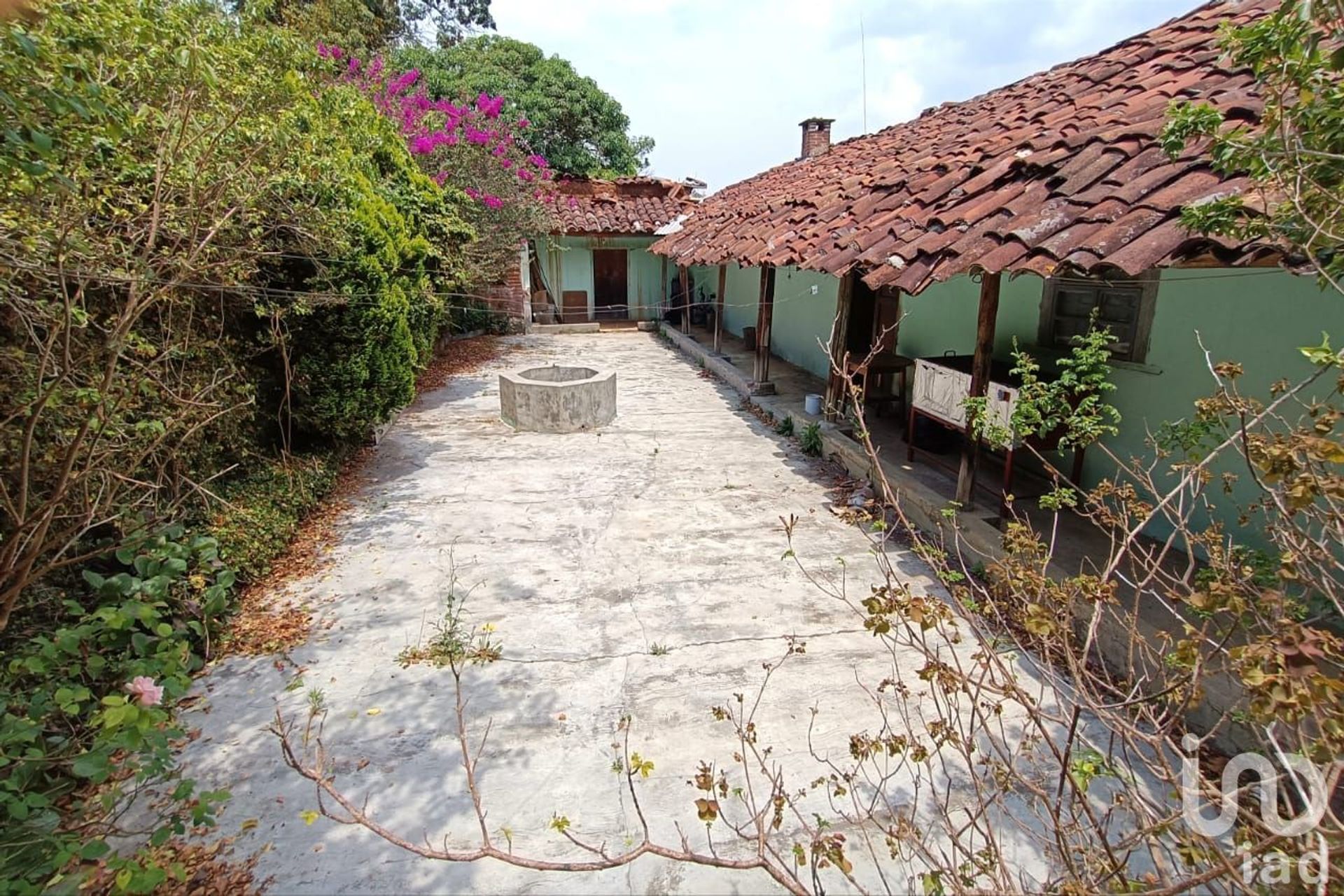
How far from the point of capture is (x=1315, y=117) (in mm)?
2350

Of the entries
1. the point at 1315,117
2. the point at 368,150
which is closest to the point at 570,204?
the point at 368,150

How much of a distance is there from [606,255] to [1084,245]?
1793cm

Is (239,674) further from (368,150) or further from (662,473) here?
(368,150)

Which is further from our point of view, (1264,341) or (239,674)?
(1264,341)

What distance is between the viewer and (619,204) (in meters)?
20.8

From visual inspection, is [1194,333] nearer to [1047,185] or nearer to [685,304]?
[1047,185]

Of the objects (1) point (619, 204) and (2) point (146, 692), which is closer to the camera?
(2) point (146, 692)

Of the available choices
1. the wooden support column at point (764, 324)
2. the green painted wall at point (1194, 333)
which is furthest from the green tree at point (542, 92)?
the green painted wall at point (1194, 333)

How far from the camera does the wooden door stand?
20625 mm

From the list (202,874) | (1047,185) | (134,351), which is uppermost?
(1047,185)

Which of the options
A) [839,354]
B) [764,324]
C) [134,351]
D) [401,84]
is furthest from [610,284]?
[134,351]

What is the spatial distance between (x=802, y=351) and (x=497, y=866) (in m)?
11.4

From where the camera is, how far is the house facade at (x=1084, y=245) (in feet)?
13.4

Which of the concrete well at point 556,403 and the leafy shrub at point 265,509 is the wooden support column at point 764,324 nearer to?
the concrete well at point 556,403
